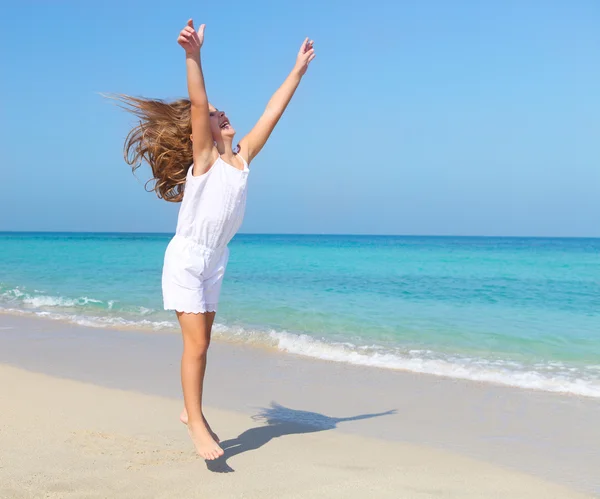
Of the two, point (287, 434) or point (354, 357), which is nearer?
point (287, 434)

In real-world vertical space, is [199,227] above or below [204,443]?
above

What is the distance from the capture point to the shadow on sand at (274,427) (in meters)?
3.71

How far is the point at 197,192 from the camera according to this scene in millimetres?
3234

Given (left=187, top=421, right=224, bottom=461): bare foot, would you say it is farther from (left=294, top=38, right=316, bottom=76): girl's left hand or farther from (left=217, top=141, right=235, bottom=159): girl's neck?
(left=294, top=38, right=316, bottom=76): girl's left hand

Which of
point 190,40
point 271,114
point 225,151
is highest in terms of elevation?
point 190,40

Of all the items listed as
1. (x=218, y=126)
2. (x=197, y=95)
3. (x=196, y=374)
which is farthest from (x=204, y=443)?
(x=197, y=95)

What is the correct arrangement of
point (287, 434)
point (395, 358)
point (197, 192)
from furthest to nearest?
point (395, 358) → point (287, 434) → point (197, 192)

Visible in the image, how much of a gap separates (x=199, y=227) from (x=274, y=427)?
1719mm

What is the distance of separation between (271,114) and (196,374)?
1.41 m

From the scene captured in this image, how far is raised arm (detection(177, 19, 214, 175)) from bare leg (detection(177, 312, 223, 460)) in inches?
30.3

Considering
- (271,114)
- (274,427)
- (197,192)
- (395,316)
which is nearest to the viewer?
(197,192)

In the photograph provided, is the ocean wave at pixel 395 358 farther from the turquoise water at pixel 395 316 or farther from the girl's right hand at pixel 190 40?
the girl's right hand at pixel 190 40

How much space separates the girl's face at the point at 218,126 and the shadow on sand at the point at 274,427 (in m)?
1.70

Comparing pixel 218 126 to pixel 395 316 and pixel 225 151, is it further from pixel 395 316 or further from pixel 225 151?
pixel 395 316
